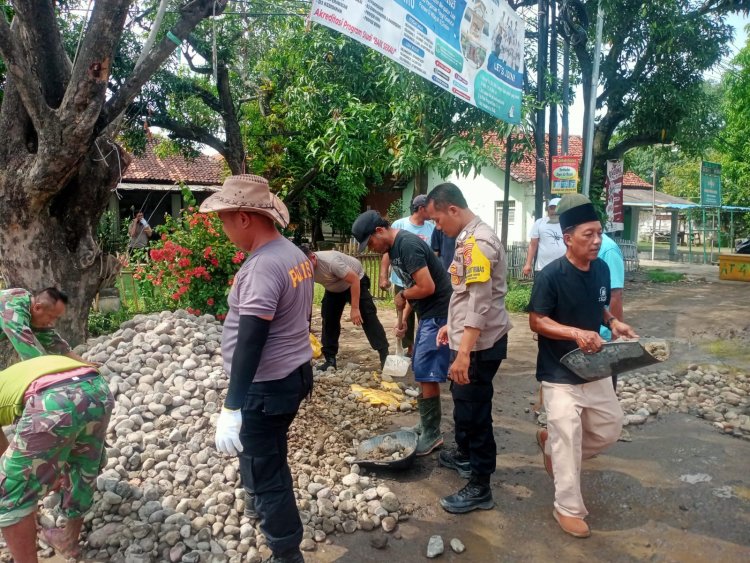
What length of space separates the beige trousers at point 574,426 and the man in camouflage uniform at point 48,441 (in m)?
2.26

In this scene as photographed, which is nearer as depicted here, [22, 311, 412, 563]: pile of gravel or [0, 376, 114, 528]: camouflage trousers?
[0, 376, 114, 528]: camouflage trousers

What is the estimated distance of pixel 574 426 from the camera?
116 inches

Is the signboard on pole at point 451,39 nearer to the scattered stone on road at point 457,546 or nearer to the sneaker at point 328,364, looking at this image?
the sneaker at point 328,364

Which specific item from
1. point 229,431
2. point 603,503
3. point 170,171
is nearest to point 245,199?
point 229,431

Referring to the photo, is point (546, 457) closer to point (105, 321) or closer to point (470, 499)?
point (470, 499)

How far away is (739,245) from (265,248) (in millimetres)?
22421

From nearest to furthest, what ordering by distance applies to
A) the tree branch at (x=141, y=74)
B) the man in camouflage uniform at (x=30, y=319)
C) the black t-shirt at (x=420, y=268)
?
the man in camouflage uniform at (x=30, y=319)
the black t-shirt at (x=420, y=268)
the tree branch at (x=141, y=74)

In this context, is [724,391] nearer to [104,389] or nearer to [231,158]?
[104,389]

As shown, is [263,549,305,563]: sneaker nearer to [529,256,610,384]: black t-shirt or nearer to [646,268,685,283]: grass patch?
[529,256,610,384]: black t-shirt

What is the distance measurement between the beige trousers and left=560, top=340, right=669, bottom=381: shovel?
4.4 inches

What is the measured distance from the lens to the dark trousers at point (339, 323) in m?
5.77

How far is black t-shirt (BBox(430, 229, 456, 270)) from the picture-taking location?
5582 mm

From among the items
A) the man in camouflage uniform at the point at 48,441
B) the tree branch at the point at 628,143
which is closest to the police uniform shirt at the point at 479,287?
the man in camouflage uniform at the point at 48,441

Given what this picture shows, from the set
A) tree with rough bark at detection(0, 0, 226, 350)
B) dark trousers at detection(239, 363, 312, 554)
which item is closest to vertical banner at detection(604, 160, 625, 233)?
tree with rough bark at detection(0, 0, 226, 350)
